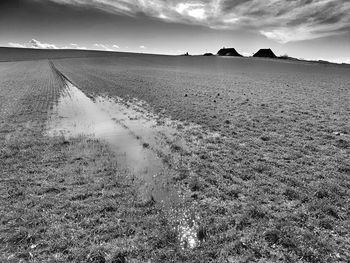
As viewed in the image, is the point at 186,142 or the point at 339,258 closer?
Result: the point at 339,258

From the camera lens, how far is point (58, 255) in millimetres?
5336

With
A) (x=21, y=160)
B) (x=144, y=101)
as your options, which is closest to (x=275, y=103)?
(x=144, y=101)

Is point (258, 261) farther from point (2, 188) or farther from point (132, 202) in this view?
point (2, 188)

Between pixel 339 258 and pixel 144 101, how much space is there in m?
20.4

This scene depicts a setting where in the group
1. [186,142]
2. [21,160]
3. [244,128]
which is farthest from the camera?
[244,128]

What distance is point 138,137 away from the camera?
1332 centimetres

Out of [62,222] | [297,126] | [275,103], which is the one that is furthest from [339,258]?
[275,103]

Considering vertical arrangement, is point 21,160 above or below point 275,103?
below

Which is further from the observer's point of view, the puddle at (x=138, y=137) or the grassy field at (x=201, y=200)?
the puddle at (x=138, y=137)

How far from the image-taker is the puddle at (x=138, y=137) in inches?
Result: 273

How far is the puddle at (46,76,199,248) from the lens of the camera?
6926 mm

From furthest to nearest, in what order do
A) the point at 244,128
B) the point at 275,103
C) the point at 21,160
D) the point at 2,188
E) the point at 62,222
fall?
the point at 275,103 < the point at 244,128 < the point at 21,160 < the point at 2,188 < the point at 62,222

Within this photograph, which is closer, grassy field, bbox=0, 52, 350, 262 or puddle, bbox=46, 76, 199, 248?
grassy field, bbox=0, 52, 350, 262

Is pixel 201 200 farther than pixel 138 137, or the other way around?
pixel 138 137
